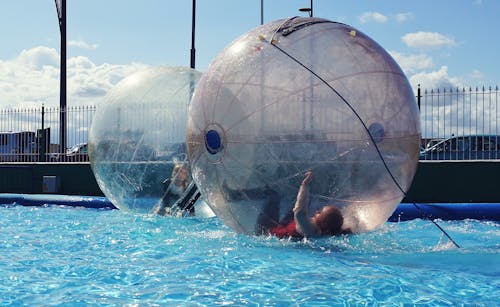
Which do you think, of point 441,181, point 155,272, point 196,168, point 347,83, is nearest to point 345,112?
point 347,83

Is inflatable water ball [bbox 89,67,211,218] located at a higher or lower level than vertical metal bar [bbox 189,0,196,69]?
lower

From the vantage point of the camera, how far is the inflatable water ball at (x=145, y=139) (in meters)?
8.91

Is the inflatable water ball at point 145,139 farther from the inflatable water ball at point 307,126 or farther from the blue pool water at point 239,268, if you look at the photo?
the inflatable water ball at point 307,126

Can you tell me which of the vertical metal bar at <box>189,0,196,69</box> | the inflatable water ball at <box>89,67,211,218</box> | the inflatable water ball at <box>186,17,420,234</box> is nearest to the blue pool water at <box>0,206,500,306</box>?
the inflatable water ball at <box>186,17,420,234</box>

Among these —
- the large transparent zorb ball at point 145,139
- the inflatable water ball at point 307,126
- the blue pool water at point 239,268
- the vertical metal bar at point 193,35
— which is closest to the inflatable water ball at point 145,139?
the large transparent zorb ball at point 145,139

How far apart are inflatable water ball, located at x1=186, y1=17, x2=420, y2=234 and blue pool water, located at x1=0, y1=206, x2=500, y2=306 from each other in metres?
0.49

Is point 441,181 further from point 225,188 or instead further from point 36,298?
point 36,298

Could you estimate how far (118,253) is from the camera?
6309 millimetres

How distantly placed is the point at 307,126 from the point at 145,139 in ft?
12.7

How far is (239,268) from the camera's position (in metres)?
5.41

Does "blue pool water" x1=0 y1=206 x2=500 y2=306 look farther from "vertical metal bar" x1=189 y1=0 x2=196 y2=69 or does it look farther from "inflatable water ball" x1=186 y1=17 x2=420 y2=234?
"vertical metal bar" x1=189 y1=0 x2=196 y2=69

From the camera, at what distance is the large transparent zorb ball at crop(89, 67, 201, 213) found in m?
Result: 8.91

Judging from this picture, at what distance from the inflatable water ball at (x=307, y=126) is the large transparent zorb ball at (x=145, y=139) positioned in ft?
8.22

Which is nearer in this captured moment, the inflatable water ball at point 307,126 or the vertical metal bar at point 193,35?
the inflatable water ball at point 307,126
